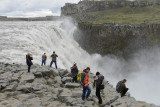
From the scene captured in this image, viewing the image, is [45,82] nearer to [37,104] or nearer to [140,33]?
[37,104]

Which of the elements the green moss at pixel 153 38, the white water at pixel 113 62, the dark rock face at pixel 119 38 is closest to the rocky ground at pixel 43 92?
the white water at pixel 113 62

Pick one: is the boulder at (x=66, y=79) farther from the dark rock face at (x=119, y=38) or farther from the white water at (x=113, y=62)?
the dark rock face at (x=119, y=38)

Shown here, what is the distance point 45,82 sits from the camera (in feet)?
60.5

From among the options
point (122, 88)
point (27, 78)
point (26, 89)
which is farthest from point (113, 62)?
point (26, 89)

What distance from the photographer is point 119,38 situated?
75938 mm

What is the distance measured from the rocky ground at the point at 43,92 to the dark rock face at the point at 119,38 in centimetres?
5341

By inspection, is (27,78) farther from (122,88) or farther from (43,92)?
(122,88)

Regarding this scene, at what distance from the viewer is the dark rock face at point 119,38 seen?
73938 millimetres

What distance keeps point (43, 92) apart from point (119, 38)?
64.3 m

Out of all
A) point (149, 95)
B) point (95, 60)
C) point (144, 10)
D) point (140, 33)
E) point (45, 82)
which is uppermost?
point (144, 10)

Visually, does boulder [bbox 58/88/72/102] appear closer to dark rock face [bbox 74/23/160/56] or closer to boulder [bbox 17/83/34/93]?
boulder [bbox 17/83/34/93]

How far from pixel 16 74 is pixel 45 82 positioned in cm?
337

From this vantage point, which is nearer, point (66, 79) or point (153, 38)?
point (66, 79)

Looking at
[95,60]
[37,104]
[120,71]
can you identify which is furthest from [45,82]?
[120,71]
